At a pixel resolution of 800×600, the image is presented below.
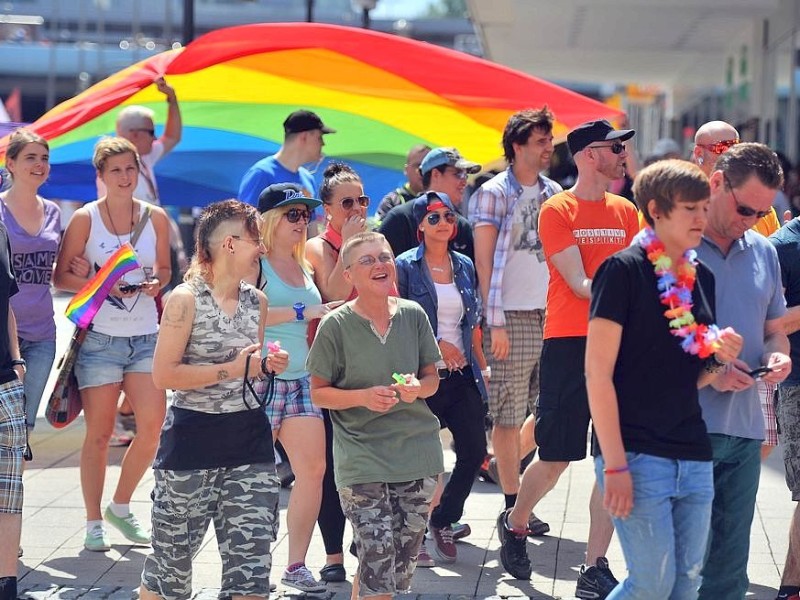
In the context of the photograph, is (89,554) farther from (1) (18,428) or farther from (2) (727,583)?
(2) (727,583)

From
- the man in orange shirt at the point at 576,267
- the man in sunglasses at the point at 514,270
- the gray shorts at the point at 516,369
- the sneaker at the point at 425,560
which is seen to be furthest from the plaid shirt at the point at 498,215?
the sneaker at the point at 425,560

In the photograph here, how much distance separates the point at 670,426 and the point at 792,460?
Result: 190cm

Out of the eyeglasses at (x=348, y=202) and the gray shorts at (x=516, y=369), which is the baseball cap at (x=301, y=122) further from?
the gray shorts at (x=516, y=369)

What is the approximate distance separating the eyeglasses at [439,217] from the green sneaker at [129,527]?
2228mm

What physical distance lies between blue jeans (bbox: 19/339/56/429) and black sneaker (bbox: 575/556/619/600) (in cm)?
294

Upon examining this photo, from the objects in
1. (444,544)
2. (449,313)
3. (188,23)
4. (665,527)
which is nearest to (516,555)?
(444,544)

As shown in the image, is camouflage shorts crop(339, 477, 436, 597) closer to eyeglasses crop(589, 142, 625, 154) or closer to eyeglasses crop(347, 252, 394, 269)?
eyeglasses crop(347, 252, 394, 269)

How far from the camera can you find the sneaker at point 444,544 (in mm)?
6789

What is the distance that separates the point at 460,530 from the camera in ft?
23.6

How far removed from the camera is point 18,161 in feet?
23.1


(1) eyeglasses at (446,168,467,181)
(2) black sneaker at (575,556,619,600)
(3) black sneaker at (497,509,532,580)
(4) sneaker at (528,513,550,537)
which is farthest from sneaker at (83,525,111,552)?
(1) eyeglasses at (446,168,467,181)

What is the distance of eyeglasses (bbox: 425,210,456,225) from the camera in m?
6.66

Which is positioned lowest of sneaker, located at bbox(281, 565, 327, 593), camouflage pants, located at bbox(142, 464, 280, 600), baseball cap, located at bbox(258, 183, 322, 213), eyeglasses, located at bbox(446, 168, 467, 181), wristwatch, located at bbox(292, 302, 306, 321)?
sneaker, located at bbox(281, 565, 327, 593)

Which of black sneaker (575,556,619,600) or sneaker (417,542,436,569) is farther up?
black sneaker (575,556,619,600)
